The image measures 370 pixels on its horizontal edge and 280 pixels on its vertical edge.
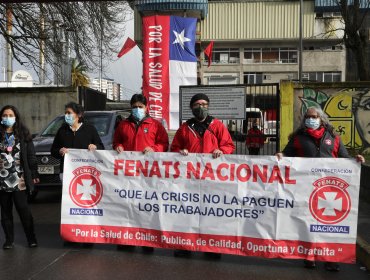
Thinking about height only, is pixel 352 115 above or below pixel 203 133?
above

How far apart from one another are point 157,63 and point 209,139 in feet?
53.3

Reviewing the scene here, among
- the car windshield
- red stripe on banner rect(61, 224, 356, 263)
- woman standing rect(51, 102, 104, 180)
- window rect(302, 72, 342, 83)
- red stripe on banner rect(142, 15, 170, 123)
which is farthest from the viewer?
window rect(302, 72, 342, 83)

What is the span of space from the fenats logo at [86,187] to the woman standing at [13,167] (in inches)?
21.0

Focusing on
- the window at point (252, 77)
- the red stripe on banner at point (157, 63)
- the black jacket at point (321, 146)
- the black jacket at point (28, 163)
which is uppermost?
the window at point (252, 77)

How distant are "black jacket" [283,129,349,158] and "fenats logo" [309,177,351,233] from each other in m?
0.33

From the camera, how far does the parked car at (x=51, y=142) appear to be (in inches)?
381

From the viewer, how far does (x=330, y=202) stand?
223 inches

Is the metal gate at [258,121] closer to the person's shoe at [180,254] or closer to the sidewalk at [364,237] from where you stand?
the sidewalk at [364,237]

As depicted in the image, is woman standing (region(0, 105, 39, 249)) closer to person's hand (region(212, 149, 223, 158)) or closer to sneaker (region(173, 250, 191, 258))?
sneaker (region(173, 250, 191, 258))

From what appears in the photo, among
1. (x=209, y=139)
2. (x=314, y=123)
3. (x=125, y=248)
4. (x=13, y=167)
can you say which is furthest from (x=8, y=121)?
(x=314, y=123)

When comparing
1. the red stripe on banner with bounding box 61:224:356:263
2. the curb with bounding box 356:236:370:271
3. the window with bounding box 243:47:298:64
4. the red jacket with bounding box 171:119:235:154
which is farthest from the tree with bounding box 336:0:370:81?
the window with bounding box 243:47:298:64

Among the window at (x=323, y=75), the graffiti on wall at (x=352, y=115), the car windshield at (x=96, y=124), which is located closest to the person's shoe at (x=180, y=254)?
the car windshield at (x=96, y=124)

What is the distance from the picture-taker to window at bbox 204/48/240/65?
5425 centimetres

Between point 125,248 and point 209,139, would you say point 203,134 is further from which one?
point 125,248
